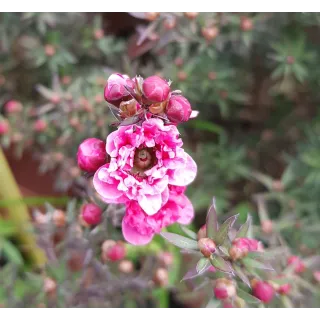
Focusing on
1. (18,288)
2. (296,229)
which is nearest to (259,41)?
(296,229)

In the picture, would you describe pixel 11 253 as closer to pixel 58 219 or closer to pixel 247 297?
pixel 58 219

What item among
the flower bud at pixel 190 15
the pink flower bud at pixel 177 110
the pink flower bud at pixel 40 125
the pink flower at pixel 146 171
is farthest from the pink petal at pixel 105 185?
the pink flower bud at pixel 40 125

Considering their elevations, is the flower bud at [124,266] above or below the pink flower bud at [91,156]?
below

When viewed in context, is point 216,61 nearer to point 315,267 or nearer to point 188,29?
point 188,29

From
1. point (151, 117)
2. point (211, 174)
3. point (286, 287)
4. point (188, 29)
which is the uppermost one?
point (151, 117)

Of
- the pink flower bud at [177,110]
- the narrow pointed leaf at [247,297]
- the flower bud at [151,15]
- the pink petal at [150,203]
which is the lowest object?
the narrow pointed leaf at [247,297]

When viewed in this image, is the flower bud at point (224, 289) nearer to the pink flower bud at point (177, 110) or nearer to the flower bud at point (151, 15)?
the pink flower bud at point (177, 110)

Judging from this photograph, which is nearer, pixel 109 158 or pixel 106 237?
pixel 109 158
